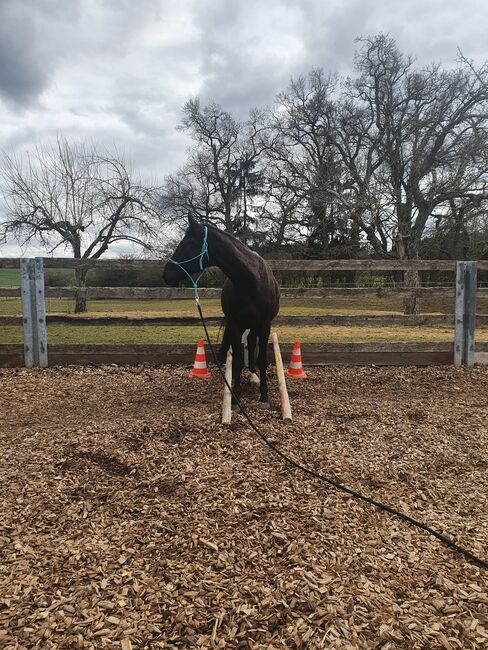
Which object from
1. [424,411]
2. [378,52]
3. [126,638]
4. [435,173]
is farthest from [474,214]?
[126,638]

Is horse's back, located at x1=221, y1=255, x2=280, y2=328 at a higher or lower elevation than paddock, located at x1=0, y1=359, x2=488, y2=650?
higher

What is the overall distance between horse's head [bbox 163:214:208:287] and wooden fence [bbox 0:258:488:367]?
176 centimetres

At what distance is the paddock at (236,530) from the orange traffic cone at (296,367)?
4.57 feet

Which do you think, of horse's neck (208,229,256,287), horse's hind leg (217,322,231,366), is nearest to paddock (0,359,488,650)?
horse's hind leg (217,322,231,366)

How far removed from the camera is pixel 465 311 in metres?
6.80

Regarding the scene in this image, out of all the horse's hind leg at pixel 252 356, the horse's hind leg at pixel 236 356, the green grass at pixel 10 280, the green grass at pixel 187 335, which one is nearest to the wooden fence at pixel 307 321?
the horse's hind leg at pixel 252 356

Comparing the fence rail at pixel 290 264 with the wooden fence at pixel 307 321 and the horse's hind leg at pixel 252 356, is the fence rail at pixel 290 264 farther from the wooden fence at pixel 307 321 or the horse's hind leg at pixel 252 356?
the horse's hind leg at pixel 252 356

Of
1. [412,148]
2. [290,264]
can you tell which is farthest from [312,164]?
[290,264]

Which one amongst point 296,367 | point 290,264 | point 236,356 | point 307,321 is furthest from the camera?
point 307,321

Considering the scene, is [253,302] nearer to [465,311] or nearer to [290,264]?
[290,264]

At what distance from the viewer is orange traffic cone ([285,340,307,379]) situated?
626 centimetres

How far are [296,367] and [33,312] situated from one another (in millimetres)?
4126

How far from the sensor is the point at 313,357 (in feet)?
22.5

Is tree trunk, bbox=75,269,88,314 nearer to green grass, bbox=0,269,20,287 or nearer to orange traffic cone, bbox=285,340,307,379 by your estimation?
green grass, bbox=0,269,20,287
